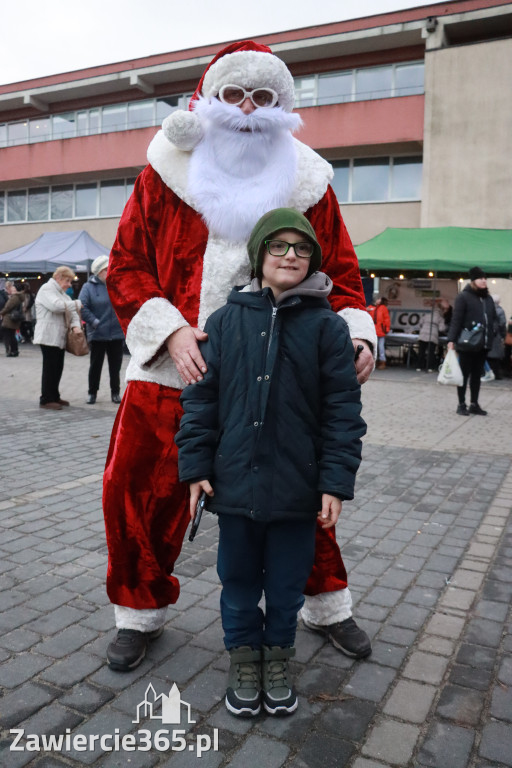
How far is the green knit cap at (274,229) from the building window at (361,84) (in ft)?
65.3

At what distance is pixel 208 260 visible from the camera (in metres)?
2.46

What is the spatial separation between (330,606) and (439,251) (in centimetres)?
1252

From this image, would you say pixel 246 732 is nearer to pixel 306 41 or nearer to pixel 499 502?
pixel 499 502

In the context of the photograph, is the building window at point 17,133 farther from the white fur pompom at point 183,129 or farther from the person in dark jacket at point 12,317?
the white fur pompom at point 183,129

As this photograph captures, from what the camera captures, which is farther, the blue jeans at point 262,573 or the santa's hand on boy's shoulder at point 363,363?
the santa's hand on boy's shoulder at point 363,363

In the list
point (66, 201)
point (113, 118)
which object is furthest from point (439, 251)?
point (66, 201)

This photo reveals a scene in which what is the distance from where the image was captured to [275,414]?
7.02 ft

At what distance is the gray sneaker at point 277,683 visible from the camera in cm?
226

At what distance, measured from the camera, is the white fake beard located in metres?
2.40

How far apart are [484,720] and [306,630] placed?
82cm

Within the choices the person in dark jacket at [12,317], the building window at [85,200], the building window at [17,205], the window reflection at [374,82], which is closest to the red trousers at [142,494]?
the person in dark jacket at [12,317]

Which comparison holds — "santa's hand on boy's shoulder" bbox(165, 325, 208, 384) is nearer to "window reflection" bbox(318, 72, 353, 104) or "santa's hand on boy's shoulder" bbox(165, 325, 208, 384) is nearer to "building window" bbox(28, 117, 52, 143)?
"window reflection" bbox(318, 72, 353, 104)

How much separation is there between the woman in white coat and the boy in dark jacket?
680cm

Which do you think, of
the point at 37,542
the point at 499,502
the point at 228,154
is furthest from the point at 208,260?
the point at 499,502
